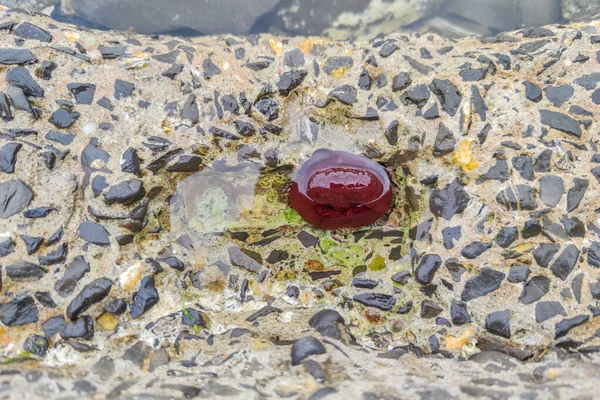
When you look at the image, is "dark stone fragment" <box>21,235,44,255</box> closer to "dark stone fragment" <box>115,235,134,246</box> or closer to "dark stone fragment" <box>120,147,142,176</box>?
"dark stone fragment" <box>115,235,134,246</box>

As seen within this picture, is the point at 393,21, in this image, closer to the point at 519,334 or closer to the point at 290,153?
the point at 290,153

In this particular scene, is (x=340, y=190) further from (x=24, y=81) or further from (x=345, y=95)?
(x=24, y=81)

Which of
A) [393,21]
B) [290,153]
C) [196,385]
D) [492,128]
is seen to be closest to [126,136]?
[290,153]

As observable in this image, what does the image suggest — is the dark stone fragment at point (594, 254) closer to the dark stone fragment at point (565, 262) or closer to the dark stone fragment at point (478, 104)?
the dark stone fragment at point (565, 262)

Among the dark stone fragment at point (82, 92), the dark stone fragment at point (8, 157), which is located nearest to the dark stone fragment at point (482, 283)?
the dark stone fragment at point (82, 92)

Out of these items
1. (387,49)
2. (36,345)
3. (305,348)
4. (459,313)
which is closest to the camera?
(305,348)

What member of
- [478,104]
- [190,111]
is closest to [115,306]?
[190,111]

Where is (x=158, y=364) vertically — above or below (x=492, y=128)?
below
